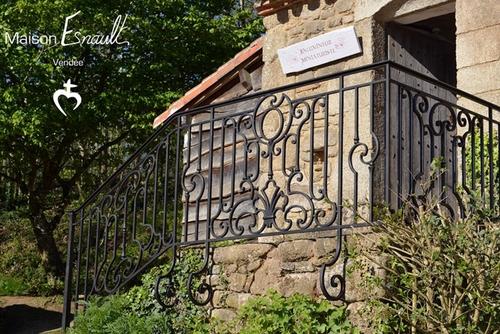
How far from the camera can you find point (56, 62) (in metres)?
13.6

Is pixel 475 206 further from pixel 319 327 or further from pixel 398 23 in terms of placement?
pixel 398 23

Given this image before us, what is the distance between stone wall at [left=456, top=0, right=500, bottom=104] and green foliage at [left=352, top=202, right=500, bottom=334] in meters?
1.83

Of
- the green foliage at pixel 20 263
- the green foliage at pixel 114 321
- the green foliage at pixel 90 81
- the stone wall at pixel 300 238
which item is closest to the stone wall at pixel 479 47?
the stone wall at pixel 300 238

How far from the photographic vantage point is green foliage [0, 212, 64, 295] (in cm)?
1390

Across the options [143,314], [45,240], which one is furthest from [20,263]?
[143,314]

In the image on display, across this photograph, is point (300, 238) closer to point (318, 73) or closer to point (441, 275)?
point (441, 275)

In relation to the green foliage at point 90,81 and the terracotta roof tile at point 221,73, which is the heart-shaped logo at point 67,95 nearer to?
the green foliage at point 90,81

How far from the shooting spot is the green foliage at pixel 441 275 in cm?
448

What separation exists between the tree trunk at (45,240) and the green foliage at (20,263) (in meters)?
0.20

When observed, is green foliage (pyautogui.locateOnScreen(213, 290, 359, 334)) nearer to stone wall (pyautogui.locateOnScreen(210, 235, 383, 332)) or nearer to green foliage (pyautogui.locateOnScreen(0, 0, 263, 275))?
stone wall (pyautogui.locateOnScreen(210, 235, 383, 332))

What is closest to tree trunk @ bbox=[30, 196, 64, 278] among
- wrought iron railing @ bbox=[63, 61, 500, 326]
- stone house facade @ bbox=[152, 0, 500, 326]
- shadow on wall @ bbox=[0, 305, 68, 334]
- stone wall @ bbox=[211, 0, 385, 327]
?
shadow on wall @ bbox=[0, 305, 68, 334]

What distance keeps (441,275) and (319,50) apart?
133 inches

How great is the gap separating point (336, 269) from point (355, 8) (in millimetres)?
2902

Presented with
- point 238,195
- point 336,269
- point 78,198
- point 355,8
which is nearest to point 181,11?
point 78,198
